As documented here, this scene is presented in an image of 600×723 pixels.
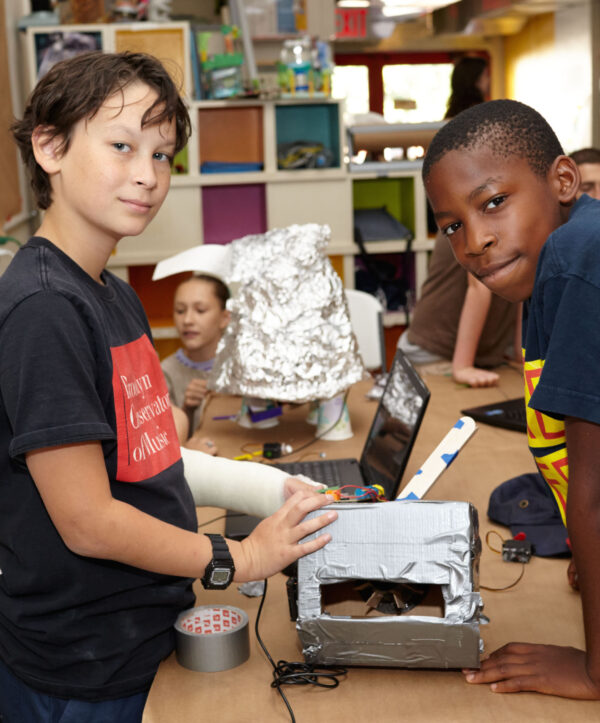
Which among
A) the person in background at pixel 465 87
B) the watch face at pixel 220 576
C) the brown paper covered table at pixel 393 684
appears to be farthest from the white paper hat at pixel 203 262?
the person in background at pixel 465 87

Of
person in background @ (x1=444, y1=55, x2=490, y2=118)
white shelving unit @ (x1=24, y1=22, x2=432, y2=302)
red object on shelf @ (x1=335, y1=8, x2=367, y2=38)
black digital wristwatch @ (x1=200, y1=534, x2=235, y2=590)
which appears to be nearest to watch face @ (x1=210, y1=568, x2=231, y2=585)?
black digital wristwatch @ (x1=200, y1=534, x2=235, y2=590)

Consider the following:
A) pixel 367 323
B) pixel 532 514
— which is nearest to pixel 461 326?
pixel 367 323

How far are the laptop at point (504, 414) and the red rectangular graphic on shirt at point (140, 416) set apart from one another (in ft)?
3.12

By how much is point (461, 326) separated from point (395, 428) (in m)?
0.85

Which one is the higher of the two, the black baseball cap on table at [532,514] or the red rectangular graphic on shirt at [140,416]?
the red rectangular graphic on shirt at [140,416]

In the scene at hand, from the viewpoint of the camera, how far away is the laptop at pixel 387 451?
1305 millimetres

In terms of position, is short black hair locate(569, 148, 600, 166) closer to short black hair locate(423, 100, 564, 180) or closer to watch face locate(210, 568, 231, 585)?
short black hair locate(423, 100, 564, 180)

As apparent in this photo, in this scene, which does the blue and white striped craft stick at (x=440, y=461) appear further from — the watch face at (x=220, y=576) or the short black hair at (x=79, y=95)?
the short black hair at (x=79, y=95)

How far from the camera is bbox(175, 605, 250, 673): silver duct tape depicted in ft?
2.93

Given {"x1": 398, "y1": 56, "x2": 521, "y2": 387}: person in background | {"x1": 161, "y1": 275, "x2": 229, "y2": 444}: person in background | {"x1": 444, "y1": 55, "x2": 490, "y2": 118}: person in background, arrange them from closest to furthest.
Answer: {"x1": 398, "y1": 56, "x2": 521, "y2": 387}: person in background → {"x1": 161, "y1": 275, "x2": 229, "y2": 444}: person in background → {"x1": 444, "y1": 55, "x2": 490, "y2": 118}: person in background

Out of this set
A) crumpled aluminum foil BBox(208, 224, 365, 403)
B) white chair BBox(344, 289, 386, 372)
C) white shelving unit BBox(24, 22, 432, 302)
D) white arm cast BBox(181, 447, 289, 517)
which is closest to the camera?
white arm cast BBox(181, 447, 289, 517)

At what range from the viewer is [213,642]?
89 centimetres

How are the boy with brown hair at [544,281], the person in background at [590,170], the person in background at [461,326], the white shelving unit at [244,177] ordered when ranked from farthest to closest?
the white shelving unit at [244,177] < the person in background at [461,326] < the person in background at [590,170] < the boy with brown hair at [544,281]

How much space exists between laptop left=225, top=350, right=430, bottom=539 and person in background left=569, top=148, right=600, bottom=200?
2.76 ft
